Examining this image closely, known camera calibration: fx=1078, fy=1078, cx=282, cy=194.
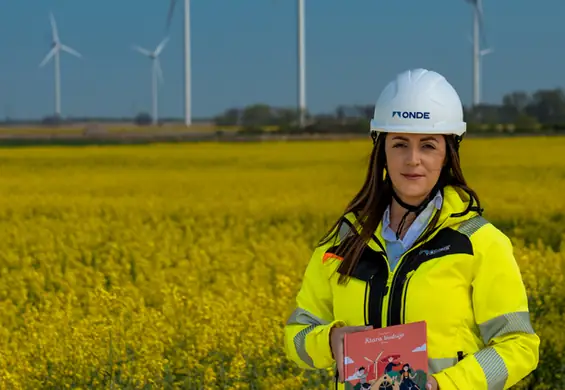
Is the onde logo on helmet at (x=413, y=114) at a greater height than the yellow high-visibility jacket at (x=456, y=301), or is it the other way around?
the onde logo on helmet at (x=413, y=114)

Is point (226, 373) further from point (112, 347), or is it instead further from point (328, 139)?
point (328, 139)

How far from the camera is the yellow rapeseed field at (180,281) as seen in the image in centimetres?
620

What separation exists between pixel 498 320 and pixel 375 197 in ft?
1.72

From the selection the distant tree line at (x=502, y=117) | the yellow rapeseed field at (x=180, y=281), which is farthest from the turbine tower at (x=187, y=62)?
the yellow rapeseed field at (x=180, y=281)

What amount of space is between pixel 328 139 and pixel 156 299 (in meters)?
47.7

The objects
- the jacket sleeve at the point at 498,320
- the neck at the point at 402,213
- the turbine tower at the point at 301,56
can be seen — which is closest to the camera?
the jacket sleeve at the point at 498,320

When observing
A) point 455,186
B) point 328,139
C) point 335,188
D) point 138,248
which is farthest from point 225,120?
point 455,186

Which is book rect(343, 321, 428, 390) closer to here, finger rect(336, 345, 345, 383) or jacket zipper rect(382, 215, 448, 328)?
finger rect(336, 345, 345, 383)

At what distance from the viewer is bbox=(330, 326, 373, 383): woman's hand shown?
2842 millimetres

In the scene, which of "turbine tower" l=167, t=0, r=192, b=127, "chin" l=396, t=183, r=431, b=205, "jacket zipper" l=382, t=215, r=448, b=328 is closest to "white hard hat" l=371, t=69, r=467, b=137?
"chin" l=396, t=183, r=431, b=205

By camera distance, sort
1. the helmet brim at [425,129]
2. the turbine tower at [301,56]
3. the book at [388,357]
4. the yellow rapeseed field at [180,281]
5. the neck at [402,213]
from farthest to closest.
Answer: the turbine tower at [301,56], the yellow rapeseed field at [180,281], the neck at [402,213], the helmet brim at [425,129], the book at [388,357]

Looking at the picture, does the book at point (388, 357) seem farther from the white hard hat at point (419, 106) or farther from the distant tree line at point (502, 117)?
the distant tree line at point (502, 117)

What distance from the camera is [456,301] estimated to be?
302 cm

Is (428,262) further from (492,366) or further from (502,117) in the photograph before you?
(502,117)
